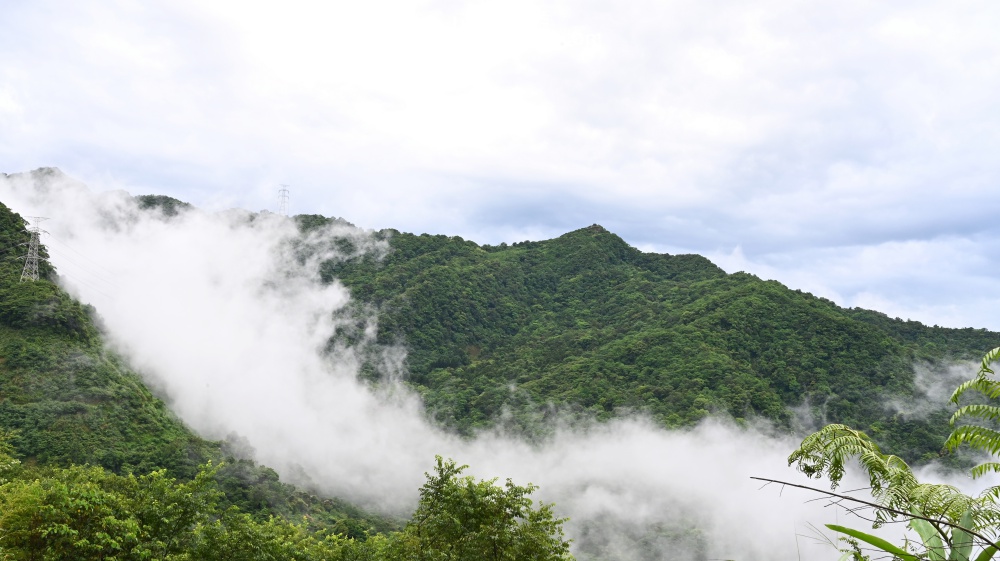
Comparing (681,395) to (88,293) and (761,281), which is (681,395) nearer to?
(761,281)

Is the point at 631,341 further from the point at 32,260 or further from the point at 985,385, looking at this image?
the point at 985,385

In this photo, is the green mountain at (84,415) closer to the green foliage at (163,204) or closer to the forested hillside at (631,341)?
the forested hillside at (631,341)

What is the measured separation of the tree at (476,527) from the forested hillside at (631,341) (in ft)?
269

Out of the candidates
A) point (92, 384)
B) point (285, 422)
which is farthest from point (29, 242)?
point (285, 422)

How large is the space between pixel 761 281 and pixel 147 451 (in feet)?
333

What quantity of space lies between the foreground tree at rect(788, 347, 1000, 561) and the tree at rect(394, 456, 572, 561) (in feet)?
46.5

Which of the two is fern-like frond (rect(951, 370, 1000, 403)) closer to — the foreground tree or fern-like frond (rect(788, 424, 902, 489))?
the foreground tree

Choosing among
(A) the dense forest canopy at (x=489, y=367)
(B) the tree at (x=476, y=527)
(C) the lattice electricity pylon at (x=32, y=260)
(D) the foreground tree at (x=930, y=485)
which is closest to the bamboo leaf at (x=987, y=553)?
(D) the foreground tree at (x=930, y=485)

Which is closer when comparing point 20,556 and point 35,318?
point 20,556

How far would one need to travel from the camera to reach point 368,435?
398ft

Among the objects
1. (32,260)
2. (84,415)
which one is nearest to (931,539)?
(84,415)

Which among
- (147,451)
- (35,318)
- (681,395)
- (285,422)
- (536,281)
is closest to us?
(147,451)

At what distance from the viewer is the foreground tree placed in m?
6.36

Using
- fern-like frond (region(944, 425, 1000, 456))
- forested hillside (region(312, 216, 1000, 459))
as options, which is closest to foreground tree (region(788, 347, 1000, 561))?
fern-like frond (region(944, 425, 1000, 456))
